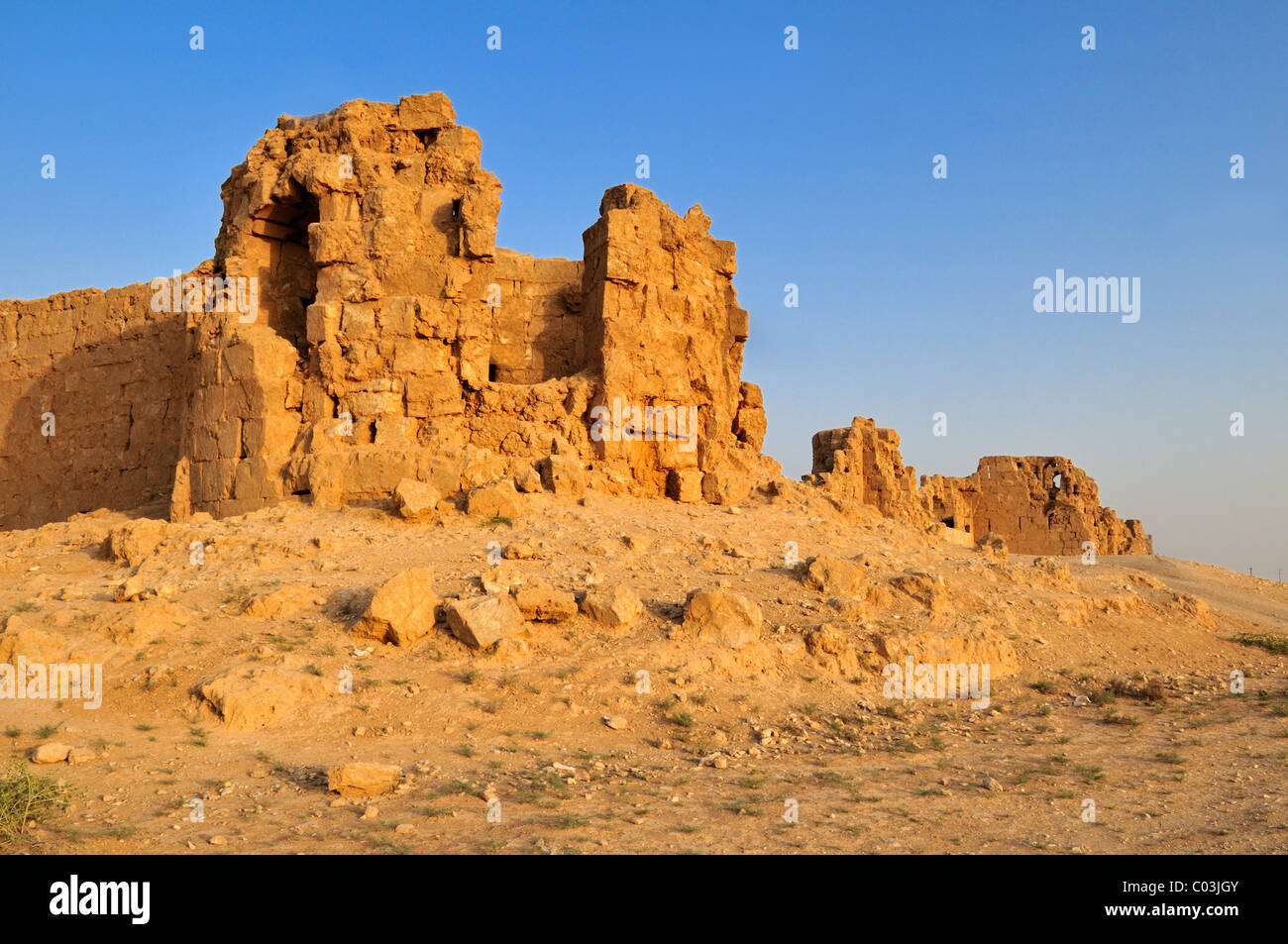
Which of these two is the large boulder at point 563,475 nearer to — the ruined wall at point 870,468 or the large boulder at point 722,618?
the large boulder at point 722,618

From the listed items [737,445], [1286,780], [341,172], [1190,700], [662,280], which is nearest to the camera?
[1286,780]


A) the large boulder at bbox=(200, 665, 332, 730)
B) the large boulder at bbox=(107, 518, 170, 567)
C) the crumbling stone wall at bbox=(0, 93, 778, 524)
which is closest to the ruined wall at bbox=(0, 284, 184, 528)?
the crumbling stone wall at bbox=(0, 93, 778, 524)

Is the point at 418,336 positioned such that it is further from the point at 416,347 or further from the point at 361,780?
the point at 361,780

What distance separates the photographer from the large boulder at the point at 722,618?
7.92 meters

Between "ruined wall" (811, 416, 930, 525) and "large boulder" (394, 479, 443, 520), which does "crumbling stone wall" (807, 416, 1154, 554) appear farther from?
"large boulder" (394, 479, 443, 520)

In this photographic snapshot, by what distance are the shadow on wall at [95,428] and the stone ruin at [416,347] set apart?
69mm

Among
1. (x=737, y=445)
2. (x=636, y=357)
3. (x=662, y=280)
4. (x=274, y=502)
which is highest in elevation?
(x=662, y=280)

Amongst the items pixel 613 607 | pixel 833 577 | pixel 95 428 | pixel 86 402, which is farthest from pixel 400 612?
pixel 86 402

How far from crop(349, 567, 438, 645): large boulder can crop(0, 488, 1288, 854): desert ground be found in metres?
0.06

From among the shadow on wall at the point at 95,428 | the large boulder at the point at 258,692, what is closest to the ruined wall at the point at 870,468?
the shadow on wall at the point at 95,428

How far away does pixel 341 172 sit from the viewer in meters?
12.6

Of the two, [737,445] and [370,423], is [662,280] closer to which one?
[737,445]
